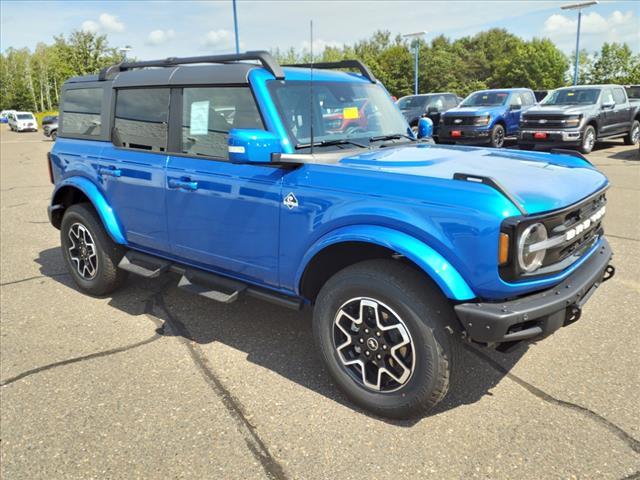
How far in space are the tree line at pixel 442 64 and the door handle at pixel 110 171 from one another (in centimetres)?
4033

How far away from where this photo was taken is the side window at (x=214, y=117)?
3.55 meters

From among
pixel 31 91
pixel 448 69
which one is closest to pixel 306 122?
pixel 448 69

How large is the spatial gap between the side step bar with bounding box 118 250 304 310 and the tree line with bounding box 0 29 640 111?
134 ft

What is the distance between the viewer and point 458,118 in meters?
15.3

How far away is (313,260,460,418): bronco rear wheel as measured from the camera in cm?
274

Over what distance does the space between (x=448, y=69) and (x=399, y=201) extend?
72358 mm

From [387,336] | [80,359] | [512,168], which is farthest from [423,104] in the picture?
[387,336]

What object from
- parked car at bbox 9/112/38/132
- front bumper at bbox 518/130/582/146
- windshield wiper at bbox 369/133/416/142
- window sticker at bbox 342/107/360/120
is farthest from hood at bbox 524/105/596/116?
parked car at bbox 9/112/38/132

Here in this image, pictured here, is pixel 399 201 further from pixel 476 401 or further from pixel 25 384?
pixel 25 384

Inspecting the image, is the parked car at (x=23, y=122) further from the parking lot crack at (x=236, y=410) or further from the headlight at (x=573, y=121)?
the parking lot crack at (x=236, y=410)

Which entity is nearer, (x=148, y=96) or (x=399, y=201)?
(x=399, y=201)

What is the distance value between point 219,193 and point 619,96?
622 inches

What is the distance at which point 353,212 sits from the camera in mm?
2896

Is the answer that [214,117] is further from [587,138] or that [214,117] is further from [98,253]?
[587,138]
